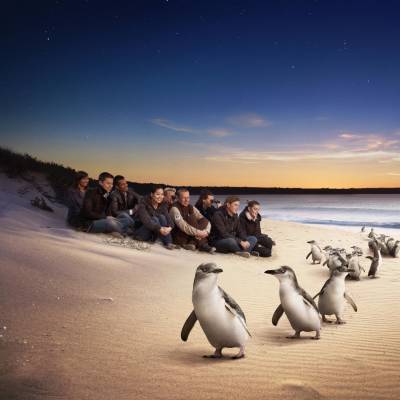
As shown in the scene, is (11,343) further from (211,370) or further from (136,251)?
(136,251)

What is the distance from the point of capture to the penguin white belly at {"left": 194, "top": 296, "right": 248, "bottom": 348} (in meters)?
3.81

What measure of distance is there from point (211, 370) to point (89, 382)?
0.93m

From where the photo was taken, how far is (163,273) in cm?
812

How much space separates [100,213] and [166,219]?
1.66m

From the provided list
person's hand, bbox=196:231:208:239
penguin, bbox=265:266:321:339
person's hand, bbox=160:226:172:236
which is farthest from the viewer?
person's hand, bbox=196:231:208:239

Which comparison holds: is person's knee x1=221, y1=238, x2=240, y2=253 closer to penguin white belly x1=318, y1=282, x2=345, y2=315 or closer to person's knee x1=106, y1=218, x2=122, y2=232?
person's knee x1=106, y1=218, x2=122, y2=232

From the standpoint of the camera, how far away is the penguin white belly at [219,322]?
12.5 ft

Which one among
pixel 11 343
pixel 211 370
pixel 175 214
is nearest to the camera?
pixel 211 370

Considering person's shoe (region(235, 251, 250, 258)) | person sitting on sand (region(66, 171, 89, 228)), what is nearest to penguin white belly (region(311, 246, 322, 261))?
person's shoe (region(235, 251, 250, 258))

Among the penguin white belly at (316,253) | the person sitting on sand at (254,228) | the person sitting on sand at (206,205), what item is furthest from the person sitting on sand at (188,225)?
the penguin white belly at (316,253)

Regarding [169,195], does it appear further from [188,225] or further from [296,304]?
[296,304]

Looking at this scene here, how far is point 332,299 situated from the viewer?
562 cm

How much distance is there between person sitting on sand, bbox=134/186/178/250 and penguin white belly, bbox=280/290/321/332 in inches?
232

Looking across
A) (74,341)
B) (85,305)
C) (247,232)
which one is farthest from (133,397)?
(247,232)
